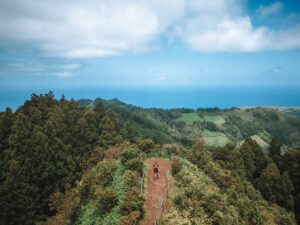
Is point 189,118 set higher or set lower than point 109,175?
Answer: higher

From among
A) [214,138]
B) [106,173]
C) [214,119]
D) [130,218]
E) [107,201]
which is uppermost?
[214,119]

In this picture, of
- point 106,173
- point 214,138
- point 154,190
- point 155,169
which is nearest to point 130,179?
point 154,190

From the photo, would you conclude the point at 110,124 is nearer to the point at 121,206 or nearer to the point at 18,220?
the point at 18,220

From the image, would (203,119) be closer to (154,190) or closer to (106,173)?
(106,173)

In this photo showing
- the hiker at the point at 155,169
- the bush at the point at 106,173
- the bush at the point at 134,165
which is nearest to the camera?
the hiker at the point at 155,169

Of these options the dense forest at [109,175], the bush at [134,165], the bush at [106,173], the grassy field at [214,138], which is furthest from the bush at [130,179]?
the grassy field at [214,138]

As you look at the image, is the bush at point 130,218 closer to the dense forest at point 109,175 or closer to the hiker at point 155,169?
the dense forest at point 109,175
